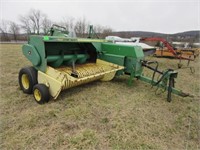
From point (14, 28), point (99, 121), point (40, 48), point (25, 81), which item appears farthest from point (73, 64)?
point (14, 28)

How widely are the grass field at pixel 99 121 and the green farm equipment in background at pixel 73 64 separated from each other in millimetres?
273

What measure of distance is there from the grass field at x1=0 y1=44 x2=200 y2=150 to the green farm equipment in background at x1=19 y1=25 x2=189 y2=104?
0.27m

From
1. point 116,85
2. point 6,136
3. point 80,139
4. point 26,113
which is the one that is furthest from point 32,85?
point 116,85

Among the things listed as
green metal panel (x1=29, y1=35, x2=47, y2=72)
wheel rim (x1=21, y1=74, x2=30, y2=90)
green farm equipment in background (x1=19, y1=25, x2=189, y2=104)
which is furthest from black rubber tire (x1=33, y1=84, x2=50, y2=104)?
wheel rim (x1=21, y1=74, x2=30, y2=90)

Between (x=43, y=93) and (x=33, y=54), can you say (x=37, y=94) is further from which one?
(x=33, y=54)

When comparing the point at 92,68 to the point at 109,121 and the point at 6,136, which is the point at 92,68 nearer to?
the point at 109,121

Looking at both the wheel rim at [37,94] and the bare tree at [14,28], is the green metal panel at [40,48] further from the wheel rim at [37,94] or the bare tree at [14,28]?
the bare tree at [14,28]

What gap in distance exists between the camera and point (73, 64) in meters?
3.31

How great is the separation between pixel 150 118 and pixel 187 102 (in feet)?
3.89

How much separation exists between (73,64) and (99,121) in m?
1.46

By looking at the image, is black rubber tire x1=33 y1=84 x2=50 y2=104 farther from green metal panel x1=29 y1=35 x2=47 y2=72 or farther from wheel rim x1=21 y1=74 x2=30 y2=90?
wheel rim x1=21 y1=74 x2=30 y2=90

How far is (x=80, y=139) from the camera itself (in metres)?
1.90

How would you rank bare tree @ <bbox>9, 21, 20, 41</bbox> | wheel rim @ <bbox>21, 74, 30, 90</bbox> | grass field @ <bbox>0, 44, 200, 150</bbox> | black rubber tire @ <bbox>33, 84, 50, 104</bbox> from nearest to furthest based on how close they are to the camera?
grass field @ <bbox>0, 44, 200, 150</bbox> → black rubber tire @ <bbox>33, 84, 50, 104</bbox> → wheel rim @ <bbox>21, 74, 30, 90</bbox> → bare tree @ <bbox>9, 21, 20, 41</bbox>

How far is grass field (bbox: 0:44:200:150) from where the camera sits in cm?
188
